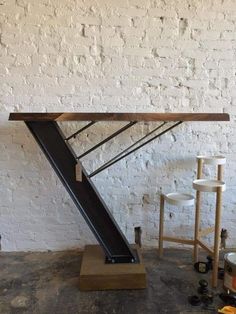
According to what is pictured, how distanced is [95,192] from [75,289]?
658 mm

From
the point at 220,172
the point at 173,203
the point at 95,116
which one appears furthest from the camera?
the point at 220,172

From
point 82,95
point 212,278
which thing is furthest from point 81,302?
point 82,95

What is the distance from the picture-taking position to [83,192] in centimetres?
214

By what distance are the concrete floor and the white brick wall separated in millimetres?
248

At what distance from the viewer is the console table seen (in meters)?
1.96

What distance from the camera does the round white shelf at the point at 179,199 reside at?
7.45 feet

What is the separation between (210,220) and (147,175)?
0.68m

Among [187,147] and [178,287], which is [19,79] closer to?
[187,147]

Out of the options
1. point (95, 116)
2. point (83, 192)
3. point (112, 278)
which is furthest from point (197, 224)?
point (95, 116)

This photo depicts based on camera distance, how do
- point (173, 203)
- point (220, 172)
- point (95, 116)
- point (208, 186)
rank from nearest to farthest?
1. point (95, 116)
2. point (208, 186)
3. point (173, 203)
4. point (220, 172)

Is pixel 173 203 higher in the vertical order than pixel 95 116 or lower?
lower

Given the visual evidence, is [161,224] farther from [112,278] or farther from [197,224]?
[112,278]

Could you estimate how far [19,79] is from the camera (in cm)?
245

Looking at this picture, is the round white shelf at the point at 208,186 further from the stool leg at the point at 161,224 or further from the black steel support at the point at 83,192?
the black steel support at the point at 83,192
